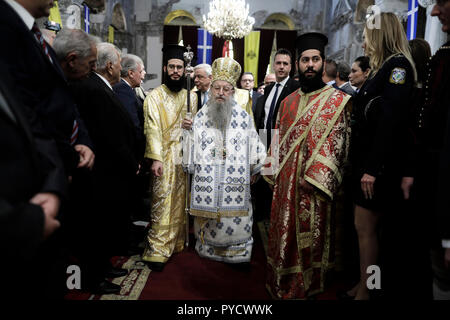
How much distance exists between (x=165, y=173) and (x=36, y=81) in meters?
2.14

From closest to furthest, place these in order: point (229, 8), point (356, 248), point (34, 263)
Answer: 1. point (34, 263)
2. point (356, 248)
3. point (229, 8)

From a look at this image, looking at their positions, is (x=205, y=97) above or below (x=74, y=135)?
above

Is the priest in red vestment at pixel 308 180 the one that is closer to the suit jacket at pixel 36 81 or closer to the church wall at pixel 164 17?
the suit jacket at pixel 36 81

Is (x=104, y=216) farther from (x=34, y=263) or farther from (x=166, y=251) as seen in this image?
(x=34, y=263)

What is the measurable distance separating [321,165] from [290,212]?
0.44m

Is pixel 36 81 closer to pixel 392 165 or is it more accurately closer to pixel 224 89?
pixel 392 165

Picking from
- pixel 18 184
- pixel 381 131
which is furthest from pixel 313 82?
pixel 18 184

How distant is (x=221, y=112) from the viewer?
333 cm

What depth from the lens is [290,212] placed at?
2.62 m

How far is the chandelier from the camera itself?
29.6 ft

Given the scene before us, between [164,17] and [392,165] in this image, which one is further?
[164,17]

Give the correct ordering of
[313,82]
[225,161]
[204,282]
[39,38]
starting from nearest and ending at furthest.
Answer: [39,38] < [313,82] < [204,282] < [225,161]
